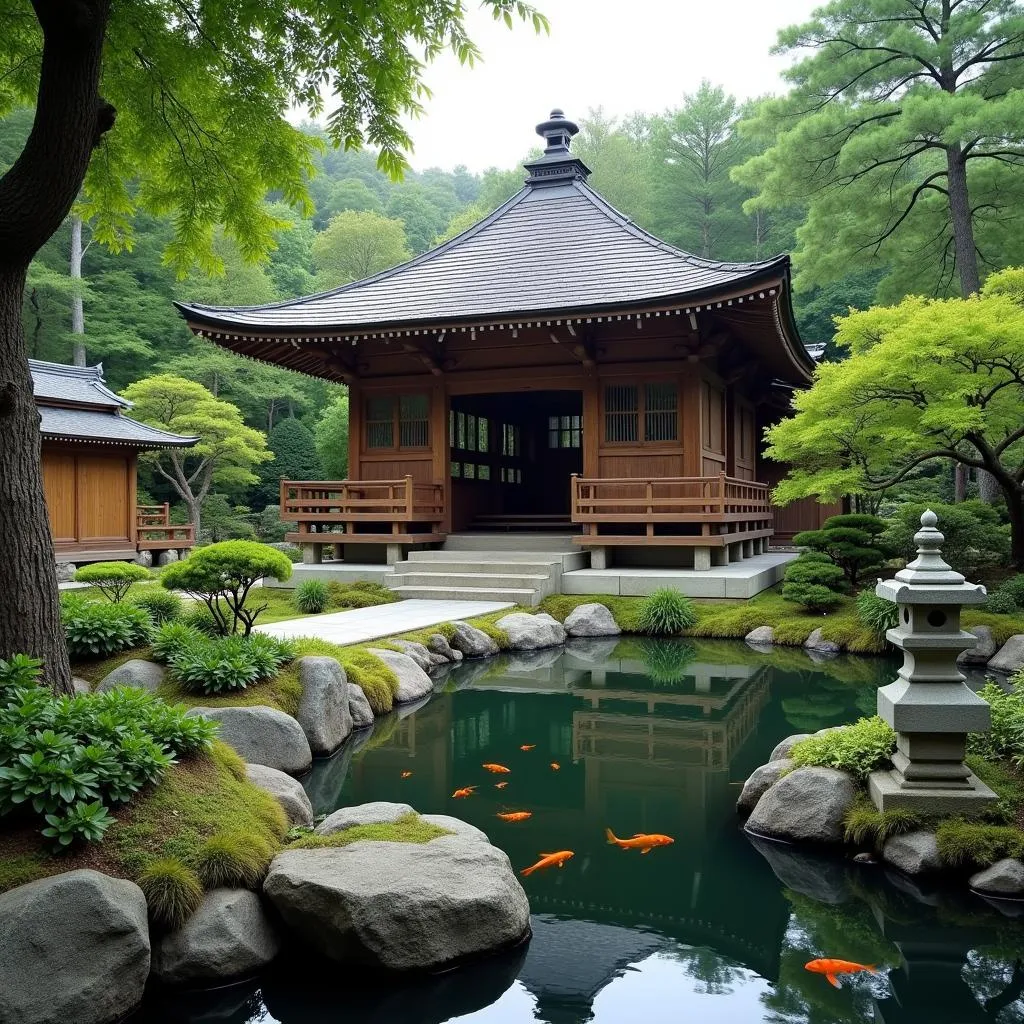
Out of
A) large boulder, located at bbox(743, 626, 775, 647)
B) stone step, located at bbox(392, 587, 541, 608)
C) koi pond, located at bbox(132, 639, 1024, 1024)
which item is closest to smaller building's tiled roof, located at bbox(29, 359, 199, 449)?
stone step, located at bbox(392, 587, 541, 608)

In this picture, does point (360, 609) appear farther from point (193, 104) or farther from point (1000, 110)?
point (1000, 110)

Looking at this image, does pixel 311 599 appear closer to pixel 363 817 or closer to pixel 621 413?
pixel 621 413

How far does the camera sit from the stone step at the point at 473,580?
1233 cm

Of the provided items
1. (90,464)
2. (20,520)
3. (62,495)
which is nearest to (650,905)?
(20,520)

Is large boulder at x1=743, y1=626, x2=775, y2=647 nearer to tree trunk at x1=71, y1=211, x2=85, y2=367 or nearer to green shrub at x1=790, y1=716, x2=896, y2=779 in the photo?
green shrub at x1=790, y1=716, x2=896, y2=779

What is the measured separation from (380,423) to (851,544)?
839cm

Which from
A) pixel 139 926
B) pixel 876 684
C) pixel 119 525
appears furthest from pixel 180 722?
pixel 119 525

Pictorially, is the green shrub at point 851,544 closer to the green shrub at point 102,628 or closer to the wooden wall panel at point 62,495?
the green shrub at point 102,628

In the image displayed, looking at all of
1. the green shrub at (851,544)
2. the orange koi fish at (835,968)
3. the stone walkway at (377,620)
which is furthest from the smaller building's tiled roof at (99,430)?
the orange koi fish at (835,968)

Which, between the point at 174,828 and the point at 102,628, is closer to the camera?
the point at 174,828

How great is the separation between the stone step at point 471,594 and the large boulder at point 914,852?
773 cm

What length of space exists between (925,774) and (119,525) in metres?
18.5

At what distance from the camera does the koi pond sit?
3.21 metres

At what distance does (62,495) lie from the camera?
57.5 feet
